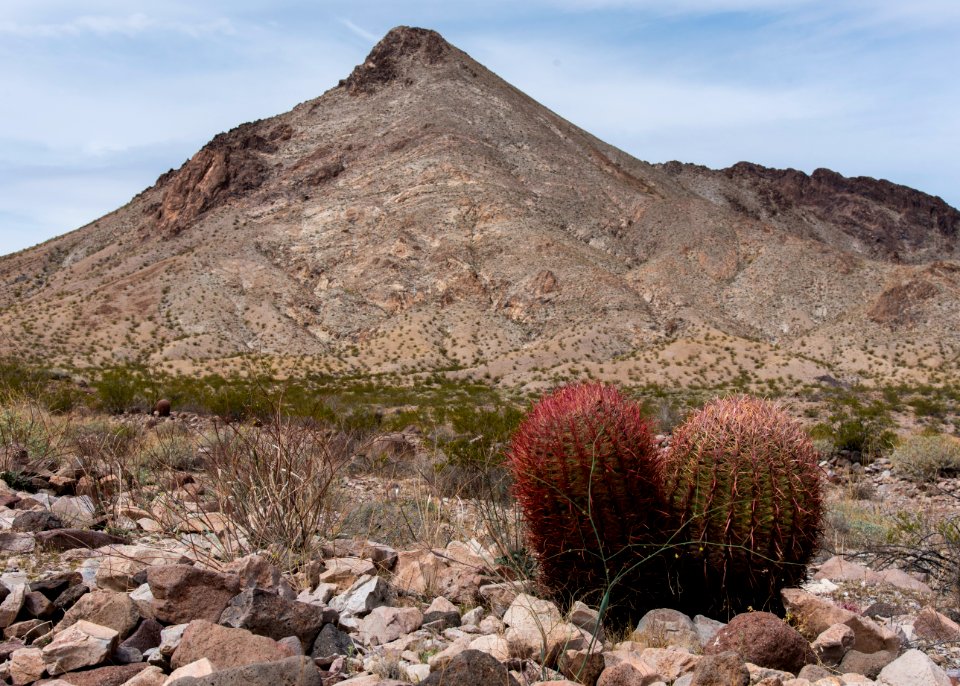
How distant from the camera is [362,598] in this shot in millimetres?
4191

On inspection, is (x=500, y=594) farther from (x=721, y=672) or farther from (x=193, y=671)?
(x=193, y=671)

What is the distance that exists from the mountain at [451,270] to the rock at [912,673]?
34965 millimetres

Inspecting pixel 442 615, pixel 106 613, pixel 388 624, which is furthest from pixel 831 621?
pixel 106 613

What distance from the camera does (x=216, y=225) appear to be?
63438 millimetres

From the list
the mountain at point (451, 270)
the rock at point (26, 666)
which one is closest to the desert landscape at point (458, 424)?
the rock at point (26, 666)

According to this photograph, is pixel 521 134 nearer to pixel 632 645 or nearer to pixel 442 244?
pixel 442 244

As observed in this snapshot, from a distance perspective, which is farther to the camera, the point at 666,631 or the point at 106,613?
the point at 666,631

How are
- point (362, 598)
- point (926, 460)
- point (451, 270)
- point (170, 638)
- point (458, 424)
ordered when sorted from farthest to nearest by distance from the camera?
point (451, 270) → point (458, 424) → point (926, 460) → point (362, 598) → point (170, 638)

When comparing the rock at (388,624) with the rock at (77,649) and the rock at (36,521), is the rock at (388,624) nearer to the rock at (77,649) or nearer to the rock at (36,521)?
the rock at (77,649)

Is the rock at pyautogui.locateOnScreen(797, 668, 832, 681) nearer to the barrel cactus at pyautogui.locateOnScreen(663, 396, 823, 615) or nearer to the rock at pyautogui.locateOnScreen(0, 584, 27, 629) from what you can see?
the barrel cactus at pyautogui.locateOnScreen(663, 396, 823, 615)

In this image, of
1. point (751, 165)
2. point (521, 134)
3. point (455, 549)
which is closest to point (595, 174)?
point (521, 134)

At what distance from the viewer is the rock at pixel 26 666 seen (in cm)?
322

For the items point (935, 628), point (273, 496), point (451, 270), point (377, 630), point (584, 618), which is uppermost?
point (451, 270)

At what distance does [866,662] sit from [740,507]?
0.98 m
